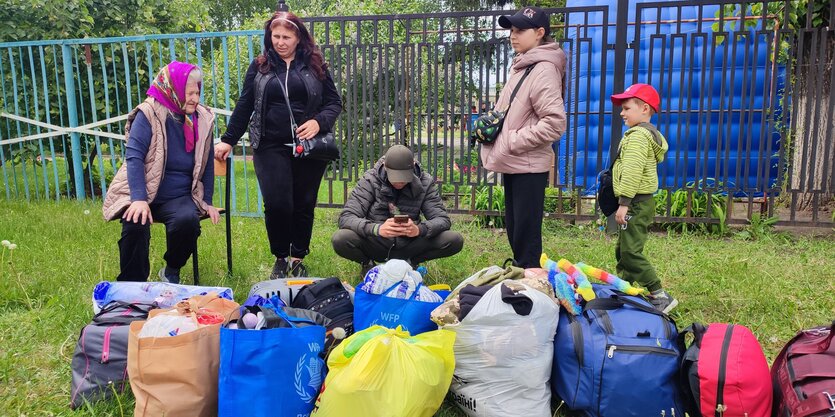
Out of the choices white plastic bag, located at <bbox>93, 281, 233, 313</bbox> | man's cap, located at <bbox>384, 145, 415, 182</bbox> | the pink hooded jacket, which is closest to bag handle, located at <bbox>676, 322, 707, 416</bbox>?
the pink hooded jacket

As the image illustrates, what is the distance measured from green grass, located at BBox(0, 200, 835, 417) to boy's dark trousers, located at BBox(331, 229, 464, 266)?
1.40 ft

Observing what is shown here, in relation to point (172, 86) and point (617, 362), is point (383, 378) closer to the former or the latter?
point (617, 362)

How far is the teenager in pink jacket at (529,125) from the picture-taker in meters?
3.87

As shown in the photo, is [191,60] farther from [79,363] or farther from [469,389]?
[469,389]

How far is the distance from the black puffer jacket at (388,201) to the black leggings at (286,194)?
31cm

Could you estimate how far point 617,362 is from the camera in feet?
8.98

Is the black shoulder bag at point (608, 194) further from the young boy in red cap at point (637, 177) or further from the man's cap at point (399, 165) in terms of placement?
the man's cap at point (399, 165)

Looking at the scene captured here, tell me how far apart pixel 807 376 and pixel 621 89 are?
4.42 metres

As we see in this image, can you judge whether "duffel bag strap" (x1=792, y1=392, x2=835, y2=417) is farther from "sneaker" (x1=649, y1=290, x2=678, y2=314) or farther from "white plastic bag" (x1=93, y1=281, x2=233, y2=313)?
"white plastic bag" (x1=93, y1=281, x2=233, y2=313)

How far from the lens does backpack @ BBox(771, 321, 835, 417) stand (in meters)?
2.27

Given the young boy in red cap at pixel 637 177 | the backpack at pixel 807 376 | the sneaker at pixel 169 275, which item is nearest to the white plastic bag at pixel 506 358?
the backpack at pixel 807 376

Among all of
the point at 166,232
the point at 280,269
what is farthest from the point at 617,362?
the point at 166,232

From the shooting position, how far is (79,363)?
9.62ft

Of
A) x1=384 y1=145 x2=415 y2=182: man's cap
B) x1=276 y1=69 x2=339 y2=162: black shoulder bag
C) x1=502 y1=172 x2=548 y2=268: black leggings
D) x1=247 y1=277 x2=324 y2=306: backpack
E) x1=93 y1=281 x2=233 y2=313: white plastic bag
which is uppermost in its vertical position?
x1=276 y1=69 x2=339 y2=162: black shoulder bag
